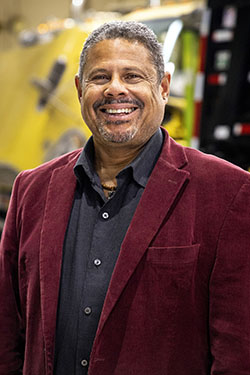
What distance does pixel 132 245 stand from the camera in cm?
137

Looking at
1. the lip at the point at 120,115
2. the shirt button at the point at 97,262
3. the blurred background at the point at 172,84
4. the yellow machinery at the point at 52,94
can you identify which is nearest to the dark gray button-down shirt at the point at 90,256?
the shirt button at the point at 97,262

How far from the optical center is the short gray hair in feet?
4.77

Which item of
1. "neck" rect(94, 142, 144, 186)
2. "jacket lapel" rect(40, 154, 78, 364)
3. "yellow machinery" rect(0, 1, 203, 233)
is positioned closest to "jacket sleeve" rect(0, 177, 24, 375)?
"jacket lapel" rect(40, 154, 78, 364)

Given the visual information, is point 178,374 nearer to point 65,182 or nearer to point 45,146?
point 65,182

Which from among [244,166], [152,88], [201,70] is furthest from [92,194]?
[201,70]

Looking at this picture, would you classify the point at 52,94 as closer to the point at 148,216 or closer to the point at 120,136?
the point at 120,136

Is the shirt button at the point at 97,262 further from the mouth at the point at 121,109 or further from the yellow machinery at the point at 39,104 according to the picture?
the yellow machinery at the point at 39,104

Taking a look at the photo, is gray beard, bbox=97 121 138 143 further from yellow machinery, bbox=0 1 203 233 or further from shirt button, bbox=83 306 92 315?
yellow machinery, bbox=0 1 203 233

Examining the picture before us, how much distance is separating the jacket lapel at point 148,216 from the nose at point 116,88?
0.21 m

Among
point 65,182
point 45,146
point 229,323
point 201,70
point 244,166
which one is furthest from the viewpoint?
point 45,146

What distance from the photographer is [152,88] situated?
1479 mm

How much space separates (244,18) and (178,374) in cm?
219

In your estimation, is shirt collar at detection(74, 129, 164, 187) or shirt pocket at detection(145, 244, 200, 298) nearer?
shirt pocket at detection(145, 244, 200, 298)

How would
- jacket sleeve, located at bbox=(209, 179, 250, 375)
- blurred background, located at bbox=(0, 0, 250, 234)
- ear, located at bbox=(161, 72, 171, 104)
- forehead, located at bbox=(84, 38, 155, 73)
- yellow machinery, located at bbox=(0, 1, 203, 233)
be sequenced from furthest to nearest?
yellow machinery, located at bbox=(0, 1, 203, 233) → blurred background, located at bbox=(0, 0, 250, 234) → ear, located at bbox=(161, 72, 171, 104) → forehead, located at bbox=(84, 38, 155, 73) → jacket sleeve, located at bbox=(209, 179, 250, 375)
